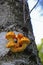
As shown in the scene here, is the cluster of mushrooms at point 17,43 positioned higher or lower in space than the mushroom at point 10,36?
lower

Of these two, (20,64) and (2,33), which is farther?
(2,33)

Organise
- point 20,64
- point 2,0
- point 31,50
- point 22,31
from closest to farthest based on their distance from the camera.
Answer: point 20,64
point 31,50
point 22,31
point 2,0

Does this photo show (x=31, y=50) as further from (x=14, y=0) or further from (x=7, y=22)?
(x=14, y=0)

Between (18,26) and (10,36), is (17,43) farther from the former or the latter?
(18,26)

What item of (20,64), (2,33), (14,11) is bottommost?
(20,64)

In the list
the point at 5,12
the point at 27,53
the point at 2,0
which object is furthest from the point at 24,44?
the point at 2,0

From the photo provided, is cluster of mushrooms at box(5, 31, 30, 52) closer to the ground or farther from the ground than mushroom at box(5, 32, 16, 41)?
closer to the ground

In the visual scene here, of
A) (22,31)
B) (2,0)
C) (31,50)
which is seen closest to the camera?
(31,50)

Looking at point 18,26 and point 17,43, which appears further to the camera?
point 18,26

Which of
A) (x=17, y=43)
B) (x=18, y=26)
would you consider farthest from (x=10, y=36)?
(x=18, y=26)

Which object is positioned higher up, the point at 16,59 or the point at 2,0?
the point at 2,0

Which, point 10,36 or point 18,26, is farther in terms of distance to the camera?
point 18,26
